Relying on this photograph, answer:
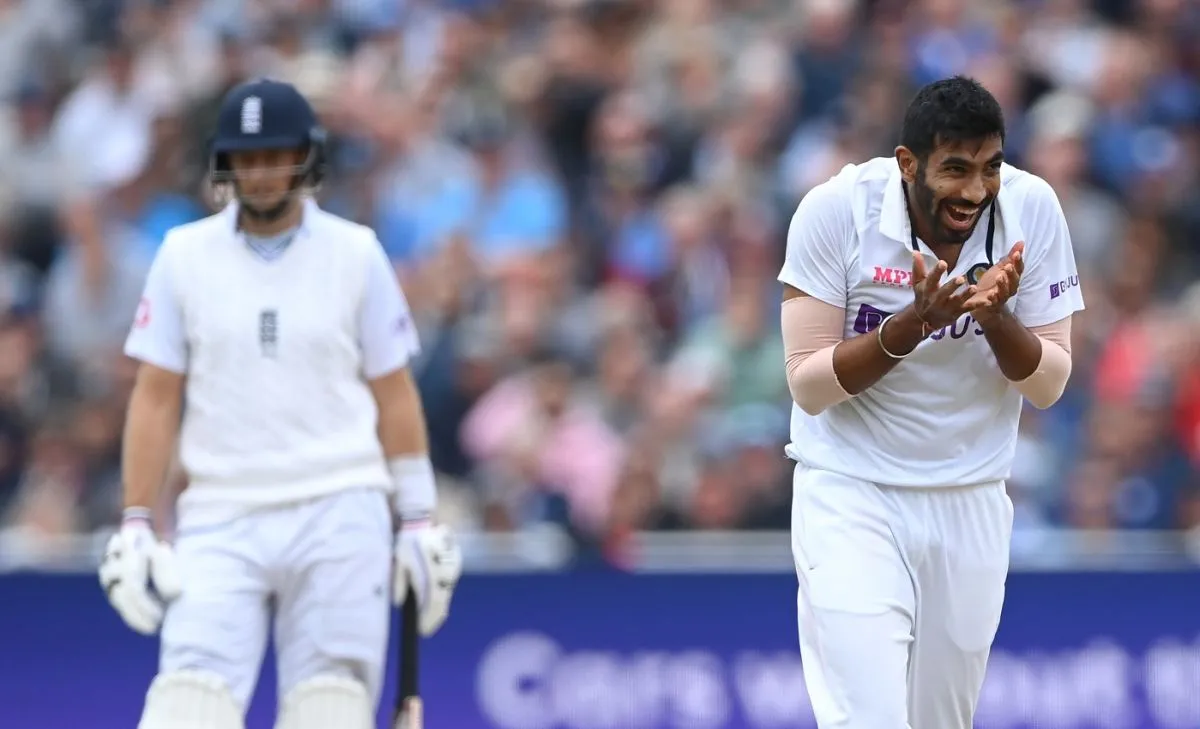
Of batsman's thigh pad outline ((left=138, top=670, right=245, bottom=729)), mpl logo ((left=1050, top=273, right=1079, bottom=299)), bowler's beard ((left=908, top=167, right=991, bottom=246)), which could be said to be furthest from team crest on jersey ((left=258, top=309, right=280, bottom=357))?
mpl logo ((left=1050, top=273, right=1079, bottom=299))

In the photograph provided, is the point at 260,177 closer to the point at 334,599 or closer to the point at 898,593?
the point at 334,599

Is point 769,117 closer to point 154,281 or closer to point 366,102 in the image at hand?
point 366,102

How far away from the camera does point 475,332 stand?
8.91 meters

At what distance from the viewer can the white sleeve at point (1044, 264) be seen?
15.0 ft

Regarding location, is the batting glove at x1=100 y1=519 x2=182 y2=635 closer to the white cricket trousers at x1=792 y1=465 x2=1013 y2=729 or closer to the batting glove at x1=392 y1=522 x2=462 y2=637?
the batting glove at x1=392 y1=522 x2=462 y2=637

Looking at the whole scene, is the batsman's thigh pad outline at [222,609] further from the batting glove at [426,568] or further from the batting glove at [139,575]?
the batting glove at [426,568]

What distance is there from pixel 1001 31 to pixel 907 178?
6.00 meters

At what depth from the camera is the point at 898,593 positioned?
454 centimetres

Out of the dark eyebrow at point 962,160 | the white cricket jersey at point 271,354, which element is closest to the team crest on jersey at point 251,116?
the white cricket jersey at point 271,354

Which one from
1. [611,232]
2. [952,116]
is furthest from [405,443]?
[611,232]

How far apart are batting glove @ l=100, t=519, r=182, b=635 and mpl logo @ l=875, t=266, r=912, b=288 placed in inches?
82.9

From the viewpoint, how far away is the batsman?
5.45m

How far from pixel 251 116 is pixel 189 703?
158cm

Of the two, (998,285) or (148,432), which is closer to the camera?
(998,285)
